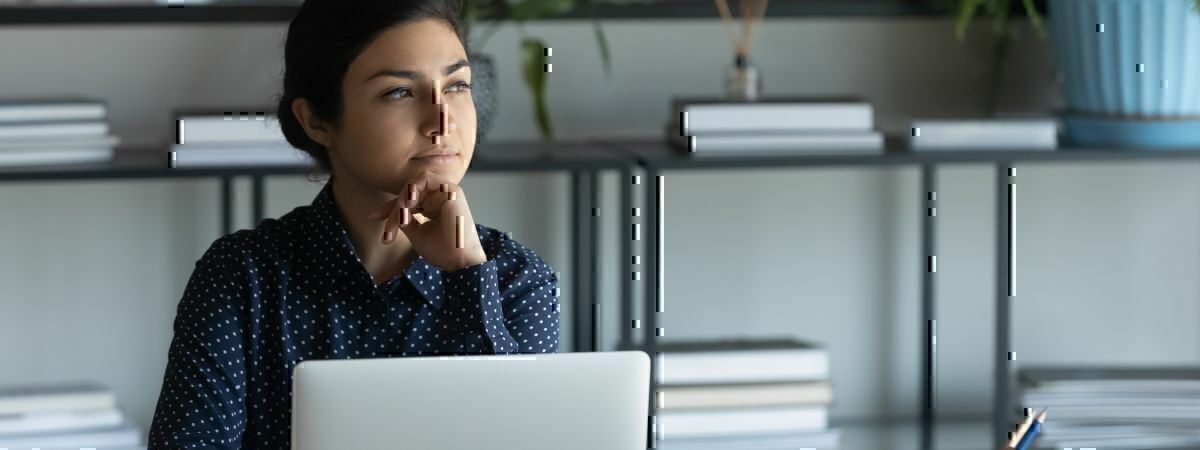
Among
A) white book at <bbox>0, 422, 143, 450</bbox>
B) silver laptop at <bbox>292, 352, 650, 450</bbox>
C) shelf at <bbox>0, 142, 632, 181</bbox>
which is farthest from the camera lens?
white book at <bbox>0, 422, 143, 450</bbox>

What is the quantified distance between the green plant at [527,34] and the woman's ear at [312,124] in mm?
891

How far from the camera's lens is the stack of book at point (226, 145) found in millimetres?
2346

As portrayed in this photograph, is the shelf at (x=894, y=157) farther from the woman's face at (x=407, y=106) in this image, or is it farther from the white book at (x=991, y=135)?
the woman's face at (x=407, y=106)

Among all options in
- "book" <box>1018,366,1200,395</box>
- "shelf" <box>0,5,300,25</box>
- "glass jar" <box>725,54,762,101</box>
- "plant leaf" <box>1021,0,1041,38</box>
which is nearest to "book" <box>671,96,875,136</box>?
"glass jar" <box>725,54,762,101</box>

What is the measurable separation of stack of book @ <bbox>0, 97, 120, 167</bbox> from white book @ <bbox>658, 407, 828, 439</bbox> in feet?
3.28

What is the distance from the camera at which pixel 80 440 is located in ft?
7.99

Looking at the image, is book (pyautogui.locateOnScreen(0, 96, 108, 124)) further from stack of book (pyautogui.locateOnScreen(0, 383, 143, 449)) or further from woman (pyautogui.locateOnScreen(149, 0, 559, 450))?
woman (pyautogui.locateOnScreen(149, 0, 559, 450))

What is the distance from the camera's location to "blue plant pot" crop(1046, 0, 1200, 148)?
8.21ft

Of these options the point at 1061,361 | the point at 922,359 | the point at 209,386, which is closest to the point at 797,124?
the point at 922,359

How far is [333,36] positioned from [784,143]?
110 centimetres

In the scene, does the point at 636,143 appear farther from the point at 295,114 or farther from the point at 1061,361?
the point at 295,114

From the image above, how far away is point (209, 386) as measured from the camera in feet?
4.89

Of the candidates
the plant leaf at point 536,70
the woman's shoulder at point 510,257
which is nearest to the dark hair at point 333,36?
the woman's shoulder at point 510,257

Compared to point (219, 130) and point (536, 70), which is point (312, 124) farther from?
point (536, 70)
